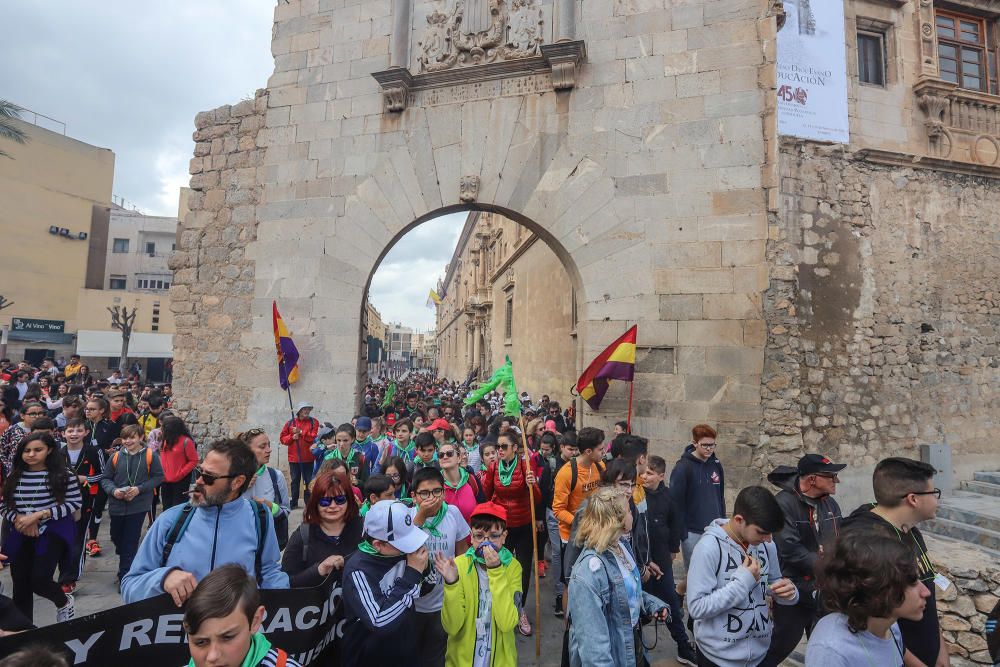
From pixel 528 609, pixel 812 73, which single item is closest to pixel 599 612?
pixel 528 609

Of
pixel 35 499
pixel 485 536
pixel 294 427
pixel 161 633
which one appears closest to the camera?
pixel 161 633

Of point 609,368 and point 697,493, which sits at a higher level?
point 609,368

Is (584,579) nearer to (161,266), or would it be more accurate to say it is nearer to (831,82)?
(831,82)

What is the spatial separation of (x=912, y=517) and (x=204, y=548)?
11.4 ft

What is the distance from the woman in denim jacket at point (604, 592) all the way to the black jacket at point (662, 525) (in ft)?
4.25

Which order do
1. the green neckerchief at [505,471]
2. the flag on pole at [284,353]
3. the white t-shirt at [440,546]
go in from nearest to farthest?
the white t-shirt at [440,546] → the green neckerchief at [505,471] → the flag on pole at [284,353]

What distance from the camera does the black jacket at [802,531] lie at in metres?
3.09

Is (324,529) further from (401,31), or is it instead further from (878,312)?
(878,312)

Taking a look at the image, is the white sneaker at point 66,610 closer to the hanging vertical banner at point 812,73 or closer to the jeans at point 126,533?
the jeans at point 126,533

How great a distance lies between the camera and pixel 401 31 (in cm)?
761

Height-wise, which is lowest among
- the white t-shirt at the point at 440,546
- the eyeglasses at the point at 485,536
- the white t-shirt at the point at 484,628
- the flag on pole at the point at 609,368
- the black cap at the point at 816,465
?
the white t-shirt at the point at 484,628

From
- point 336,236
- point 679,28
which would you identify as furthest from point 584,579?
point 679,28

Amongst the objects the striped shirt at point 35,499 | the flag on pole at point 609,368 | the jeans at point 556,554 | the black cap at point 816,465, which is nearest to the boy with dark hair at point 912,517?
the black cap at point 816,465

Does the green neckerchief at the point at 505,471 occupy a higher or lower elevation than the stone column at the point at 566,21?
lower
